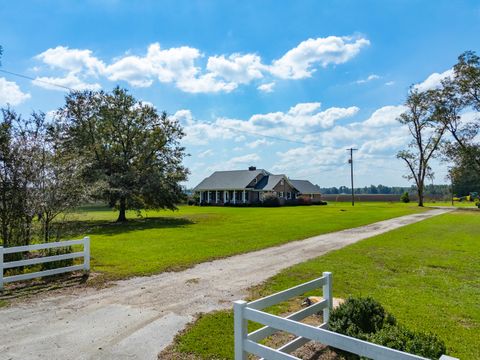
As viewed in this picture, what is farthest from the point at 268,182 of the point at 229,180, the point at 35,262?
the point at 35,262

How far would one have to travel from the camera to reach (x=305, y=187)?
211ft

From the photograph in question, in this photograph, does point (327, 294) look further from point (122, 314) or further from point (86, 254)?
point (86, 254)

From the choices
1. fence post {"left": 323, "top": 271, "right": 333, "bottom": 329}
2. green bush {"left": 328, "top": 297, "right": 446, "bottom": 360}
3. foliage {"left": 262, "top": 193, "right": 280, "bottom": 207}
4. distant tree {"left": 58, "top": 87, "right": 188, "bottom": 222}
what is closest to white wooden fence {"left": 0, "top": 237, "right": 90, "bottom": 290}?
fence post {"left": 323, "top": 271, "right": 333, "bottom": 329}

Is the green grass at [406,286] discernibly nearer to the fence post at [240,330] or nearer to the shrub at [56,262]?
the fence post at [240,330]

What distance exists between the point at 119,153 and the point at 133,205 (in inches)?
161

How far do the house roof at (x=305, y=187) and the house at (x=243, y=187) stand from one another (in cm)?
172

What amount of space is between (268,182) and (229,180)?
6.29 metres

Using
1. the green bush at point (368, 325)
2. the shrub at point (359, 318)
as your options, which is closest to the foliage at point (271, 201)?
the green bush at point (368, 325)

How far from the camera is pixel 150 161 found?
25969mm

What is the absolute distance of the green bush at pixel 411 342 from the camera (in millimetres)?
3205

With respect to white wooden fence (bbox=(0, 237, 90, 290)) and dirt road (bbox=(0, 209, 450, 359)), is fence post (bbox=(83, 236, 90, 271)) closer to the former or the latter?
white wooden fence (bbox=(0, 237, 90, 290))

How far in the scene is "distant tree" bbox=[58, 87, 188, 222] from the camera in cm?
2350

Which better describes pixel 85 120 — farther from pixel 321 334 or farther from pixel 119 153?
pixel 321 334

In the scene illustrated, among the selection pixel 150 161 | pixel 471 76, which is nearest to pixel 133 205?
pixel 150 161
